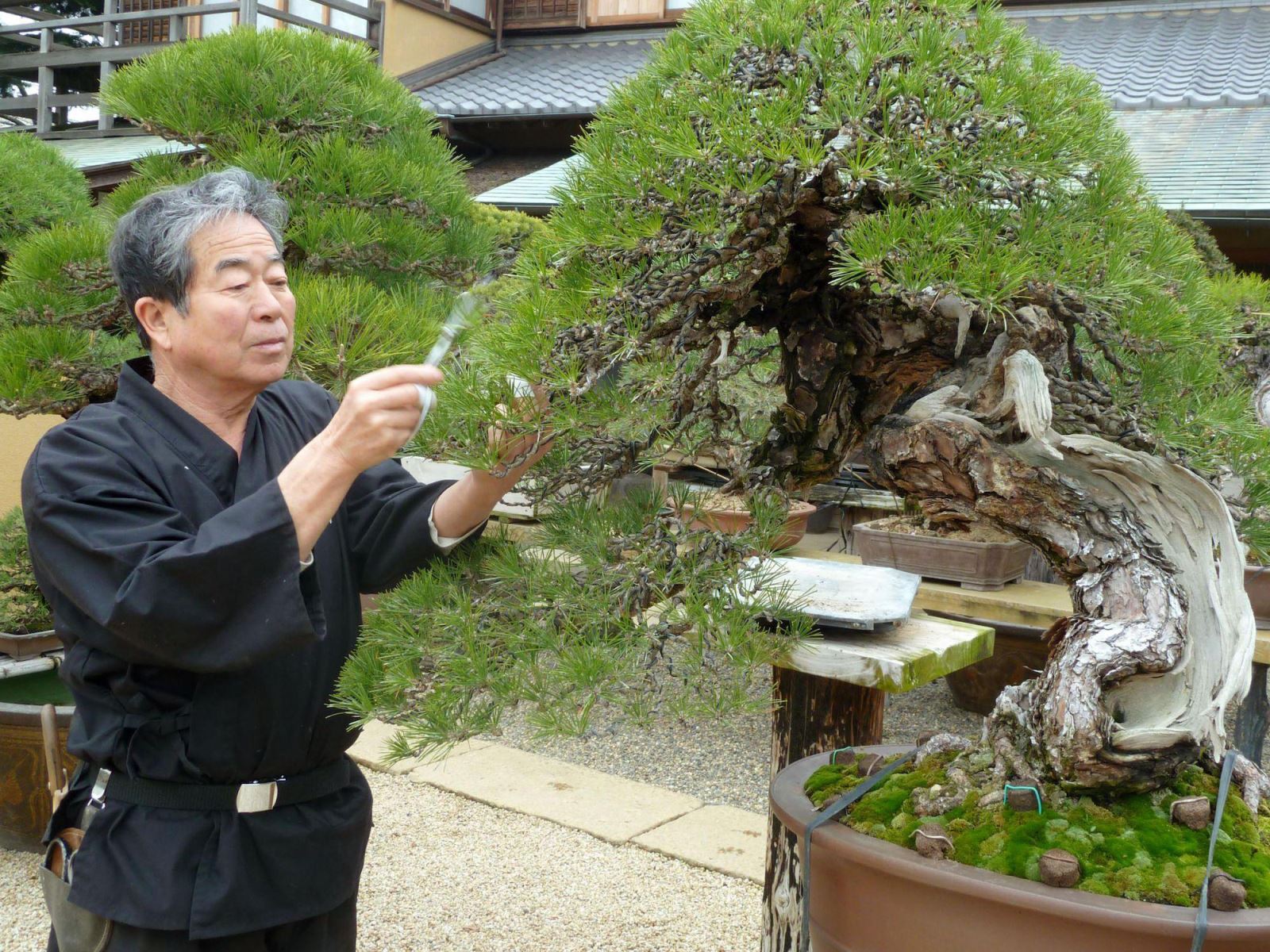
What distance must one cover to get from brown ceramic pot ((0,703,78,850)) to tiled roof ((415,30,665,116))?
13.2 feet

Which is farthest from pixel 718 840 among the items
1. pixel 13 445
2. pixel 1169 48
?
pixel 1169 48

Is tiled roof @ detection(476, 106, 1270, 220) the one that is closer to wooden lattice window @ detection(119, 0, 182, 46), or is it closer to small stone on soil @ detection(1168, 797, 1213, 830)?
small stone on soil @ detection(1168, 797, 1213, 830)

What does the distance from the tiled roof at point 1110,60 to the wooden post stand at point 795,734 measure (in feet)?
13.6

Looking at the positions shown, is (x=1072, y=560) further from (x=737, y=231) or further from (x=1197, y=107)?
(x=1197, y=107)

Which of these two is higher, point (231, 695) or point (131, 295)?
point (131, 295)

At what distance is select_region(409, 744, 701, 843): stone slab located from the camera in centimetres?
317

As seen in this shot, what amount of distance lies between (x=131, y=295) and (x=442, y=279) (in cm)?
126

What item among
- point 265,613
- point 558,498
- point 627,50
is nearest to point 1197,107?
point 627,50

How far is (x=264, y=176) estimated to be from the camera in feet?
7.47

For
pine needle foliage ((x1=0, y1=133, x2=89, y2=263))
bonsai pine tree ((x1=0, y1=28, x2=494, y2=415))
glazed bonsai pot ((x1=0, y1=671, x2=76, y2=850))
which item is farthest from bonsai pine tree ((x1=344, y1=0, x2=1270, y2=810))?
pine needle foliage ((x1=0, y1=133, x2=89, y2=263))

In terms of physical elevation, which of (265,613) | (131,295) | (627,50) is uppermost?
(627,50)

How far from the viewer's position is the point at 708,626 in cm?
112

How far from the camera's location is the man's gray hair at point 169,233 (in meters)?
1.31

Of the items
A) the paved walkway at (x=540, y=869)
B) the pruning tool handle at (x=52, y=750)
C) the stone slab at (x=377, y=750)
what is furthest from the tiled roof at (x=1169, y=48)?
the pruning tool handle at (x=52, y=750)
